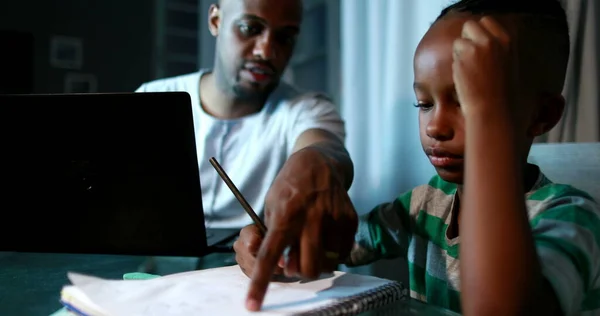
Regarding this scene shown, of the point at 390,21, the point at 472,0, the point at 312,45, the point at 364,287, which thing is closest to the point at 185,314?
the point at 364,287

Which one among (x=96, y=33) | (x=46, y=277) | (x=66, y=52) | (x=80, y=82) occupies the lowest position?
(x=46, y=277)

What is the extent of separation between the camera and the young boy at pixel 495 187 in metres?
0.48

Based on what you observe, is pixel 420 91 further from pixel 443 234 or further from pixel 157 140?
pixel 157 140

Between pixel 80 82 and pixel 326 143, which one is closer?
pixel 326 143

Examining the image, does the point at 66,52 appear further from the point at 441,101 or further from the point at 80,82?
the point at 441,101

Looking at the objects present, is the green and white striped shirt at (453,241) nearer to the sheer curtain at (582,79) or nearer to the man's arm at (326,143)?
the man's arm at (326,143)

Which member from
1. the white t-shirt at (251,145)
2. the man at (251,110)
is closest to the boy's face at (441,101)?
the man at (251,110)

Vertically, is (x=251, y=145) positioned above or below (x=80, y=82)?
below

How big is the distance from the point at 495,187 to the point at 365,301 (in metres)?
0.18

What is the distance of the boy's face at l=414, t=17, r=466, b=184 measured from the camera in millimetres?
604

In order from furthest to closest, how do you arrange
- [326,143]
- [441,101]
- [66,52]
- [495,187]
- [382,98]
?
1. [66,52]
2. [382,98]
3. [326,143]
4. [441,101]
5. [495,187]

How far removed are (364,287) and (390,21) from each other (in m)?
1.07

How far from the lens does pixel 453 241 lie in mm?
735

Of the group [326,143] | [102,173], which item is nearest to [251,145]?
[326,143]
